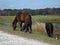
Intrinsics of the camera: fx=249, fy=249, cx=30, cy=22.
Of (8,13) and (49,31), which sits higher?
(49,31)

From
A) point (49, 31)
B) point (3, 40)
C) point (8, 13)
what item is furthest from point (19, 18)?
point (8, 13)

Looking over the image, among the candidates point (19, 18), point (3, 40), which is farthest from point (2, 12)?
point (3, 40)

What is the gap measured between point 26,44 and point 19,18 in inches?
383

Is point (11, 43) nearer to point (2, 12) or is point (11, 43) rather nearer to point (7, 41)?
point (7, 41)

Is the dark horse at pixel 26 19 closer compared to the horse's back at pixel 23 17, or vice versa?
the dark horse at pixel 26 19

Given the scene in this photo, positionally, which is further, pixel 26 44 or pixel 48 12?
pixel 48 12

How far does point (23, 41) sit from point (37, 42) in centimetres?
100

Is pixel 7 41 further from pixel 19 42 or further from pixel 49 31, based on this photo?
pixel 49 31

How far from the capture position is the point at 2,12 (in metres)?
77.1

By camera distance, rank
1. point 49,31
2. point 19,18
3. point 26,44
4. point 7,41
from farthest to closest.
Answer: point 19,18 → point 49,31 → point 7,41 → point 26,44

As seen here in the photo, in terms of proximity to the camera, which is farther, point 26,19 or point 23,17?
point 23,17

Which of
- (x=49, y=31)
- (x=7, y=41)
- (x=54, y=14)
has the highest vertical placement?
(x=7, y=41)

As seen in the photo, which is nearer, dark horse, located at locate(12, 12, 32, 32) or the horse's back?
dark horse, located at locate(12, 12, 32, 32)

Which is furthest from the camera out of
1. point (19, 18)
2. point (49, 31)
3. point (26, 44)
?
point (19, 18)
